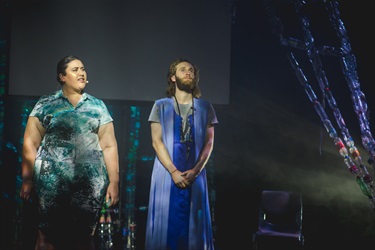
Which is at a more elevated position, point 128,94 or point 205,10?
point 205,10

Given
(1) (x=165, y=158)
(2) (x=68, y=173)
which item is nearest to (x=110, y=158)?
(2) (x=68, y=173)

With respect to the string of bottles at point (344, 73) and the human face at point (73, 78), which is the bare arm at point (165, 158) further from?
the string of bottles at point (344, 73)

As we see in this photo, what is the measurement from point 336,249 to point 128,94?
267 cm

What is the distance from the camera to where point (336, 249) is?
5.54 metres

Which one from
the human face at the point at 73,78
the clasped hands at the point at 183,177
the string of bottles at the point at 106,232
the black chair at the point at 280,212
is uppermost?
→ the human face at the point at 73,78

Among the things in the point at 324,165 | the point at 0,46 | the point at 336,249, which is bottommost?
the point at 336,249

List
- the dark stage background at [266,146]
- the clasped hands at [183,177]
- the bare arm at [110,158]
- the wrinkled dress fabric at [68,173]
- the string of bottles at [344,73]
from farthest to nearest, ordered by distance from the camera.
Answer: the dark stage background at [266,146] → the string of bottles at [344,73] → the clasped hands at [183,177] → the bare arm at [110,158] → the wrinkled dress fabric at [68,173]

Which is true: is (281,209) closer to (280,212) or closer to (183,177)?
(280,212)

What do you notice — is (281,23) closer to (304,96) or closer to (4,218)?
(304,96)

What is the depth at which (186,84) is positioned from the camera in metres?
3.94

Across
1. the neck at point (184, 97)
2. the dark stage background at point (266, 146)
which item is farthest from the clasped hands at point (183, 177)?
the dark stage background at point (266, 146)

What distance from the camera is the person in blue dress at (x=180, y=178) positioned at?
377 centimetres

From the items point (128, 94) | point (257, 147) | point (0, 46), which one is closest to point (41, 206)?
point (128, 94)

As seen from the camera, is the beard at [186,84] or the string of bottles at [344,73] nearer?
the beard at [186,84]
